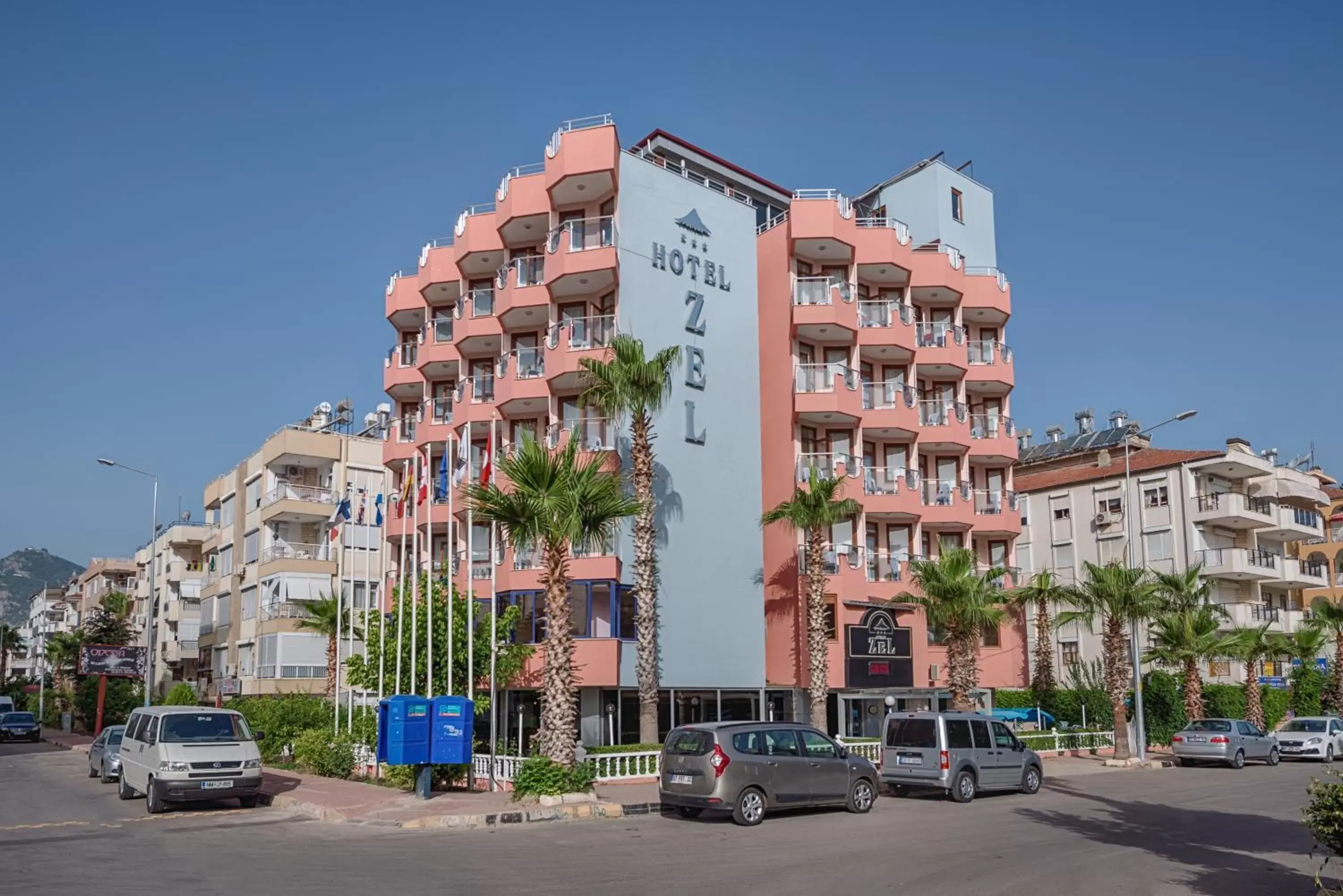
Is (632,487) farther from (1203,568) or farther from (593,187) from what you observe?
(1203,568)

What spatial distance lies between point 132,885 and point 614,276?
83.1ft

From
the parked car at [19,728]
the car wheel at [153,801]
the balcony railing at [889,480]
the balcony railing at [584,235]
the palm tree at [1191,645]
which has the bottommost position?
the parked car at [19,728]

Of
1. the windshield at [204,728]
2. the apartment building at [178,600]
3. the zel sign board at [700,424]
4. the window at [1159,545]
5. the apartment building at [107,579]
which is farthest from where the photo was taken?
the apartment building at [107,579]

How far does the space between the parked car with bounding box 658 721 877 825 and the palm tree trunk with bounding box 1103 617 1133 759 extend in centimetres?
1947

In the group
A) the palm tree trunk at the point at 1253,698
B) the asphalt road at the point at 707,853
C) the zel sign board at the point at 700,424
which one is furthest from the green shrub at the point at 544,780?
the palm tree trunk at the point at 1253,698

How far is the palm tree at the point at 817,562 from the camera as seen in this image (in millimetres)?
35562

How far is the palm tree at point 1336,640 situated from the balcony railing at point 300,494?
4617cm

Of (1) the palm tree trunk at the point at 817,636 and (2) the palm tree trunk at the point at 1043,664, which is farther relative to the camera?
(2) the palm tree trunk at the point at 1043,664

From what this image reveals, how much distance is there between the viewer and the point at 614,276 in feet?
120

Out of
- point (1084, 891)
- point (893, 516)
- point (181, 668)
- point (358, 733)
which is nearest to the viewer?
point (1084, 891)

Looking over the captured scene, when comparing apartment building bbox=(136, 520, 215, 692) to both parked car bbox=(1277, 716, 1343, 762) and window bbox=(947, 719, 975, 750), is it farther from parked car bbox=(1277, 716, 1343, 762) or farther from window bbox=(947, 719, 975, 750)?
parked car bbox=(1277, 716, 1343, 762)

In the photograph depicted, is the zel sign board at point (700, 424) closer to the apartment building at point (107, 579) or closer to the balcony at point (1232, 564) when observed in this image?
the balcony at point (1232, 564)

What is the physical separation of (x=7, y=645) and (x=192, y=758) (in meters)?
136

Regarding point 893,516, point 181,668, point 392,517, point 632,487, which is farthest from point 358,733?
point 181,668
